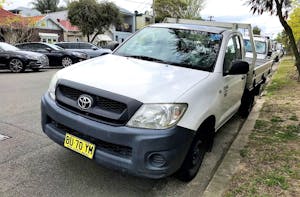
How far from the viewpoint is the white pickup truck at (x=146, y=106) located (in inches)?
113

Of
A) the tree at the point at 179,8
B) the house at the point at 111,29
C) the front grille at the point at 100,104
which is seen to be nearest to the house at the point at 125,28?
the house at the point at 111,29

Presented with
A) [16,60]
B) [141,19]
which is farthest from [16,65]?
[141,19]

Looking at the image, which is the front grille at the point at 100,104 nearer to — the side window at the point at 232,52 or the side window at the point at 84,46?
the side window at the point at 232,52

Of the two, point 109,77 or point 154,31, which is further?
point 154,31

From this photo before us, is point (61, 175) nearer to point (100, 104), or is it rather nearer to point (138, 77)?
point (100, 104)

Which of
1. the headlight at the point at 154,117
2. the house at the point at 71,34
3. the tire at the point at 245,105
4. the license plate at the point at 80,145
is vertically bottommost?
the tire at the point at 245,105

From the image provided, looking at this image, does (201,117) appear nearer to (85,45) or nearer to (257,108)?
(257,108)

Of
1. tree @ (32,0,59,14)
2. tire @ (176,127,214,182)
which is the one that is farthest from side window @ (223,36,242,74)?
tree @ (32,0,59,14)

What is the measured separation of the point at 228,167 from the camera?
4.05 m

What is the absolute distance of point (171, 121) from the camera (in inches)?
115

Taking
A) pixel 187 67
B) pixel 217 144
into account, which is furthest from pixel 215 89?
pixel 217 144

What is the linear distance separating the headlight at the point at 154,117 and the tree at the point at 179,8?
49.5 metres

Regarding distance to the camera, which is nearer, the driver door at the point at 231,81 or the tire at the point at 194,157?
the tire at the point at 194,157

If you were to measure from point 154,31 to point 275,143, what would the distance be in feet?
8.76
